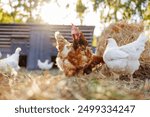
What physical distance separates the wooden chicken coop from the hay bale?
366cm

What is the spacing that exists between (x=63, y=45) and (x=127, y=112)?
9.92 ft

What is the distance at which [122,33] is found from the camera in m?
5.48

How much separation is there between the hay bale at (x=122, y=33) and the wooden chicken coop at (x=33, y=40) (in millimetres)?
3656

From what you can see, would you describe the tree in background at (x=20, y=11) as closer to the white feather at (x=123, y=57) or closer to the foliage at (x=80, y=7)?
the foliage at (x=80, y=7)

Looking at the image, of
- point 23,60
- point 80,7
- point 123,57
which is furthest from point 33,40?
point 123,57

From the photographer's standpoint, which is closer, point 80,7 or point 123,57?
point 123,57

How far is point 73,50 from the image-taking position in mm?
4516

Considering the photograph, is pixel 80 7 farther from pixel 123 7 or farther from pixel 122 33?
pixel 122 33

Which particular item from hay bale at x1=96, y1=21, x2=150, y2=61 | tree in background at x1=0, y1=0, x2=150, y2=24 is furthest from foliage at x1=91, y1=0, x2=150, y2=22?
hay bale at x1=96, y1=21, x2=150, y2=61

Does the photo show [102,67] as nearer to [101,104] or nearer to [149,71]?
[149,71]

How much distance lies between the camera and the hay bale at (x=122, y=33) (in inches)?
213

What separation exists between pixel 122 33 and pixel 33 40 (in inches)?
175

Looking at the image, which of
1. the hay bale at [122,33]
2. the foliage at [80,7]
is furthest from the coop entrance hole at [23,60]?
the hay bale at [122,33]

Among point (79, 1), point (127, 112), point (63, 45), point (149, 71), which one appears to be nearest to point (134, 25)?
point (149, 71)
